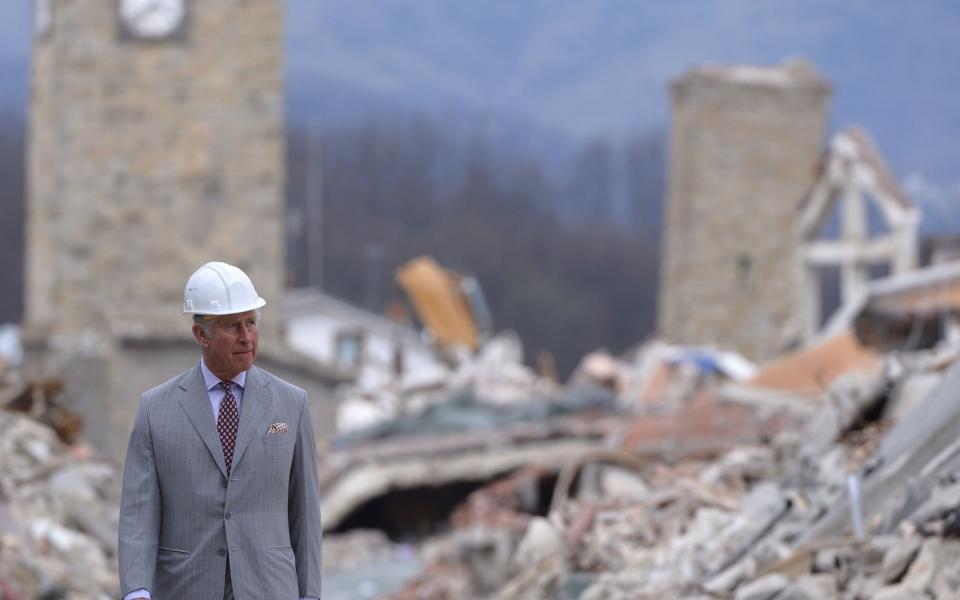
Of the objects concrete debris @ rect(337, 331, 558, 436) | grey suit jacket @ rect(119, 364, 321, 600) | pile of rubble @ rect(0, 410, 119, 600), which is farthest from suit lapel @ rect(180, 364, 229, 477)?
concrete debris @ rect(337, 331, 558, 436)

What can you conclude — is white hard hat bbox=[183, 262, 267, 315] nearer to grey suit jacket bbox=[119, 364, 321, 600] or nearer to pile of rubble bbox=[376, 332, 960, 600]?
grey suit jacket bbox=[119, 364, 321, 600]

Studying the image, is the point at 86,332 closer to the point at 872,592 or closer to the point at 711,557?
the point at 711,557

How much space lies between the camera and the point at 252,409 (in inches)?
177

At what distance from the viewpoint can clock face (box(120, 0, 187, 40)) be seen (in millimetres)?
19156

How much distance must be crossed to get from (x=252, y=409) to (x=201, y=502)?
0.28m

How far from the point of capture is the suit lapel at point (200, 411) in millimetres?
4430

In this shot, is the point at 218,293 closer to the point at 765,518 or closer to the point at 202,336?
the point at 202,336

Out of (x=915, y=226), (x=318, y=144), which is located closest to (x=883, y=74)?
(x=915, y=226)

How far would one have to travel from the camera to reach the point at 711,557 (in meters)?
8.03

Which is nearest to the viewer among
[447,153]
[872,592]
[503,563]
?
[872,592]

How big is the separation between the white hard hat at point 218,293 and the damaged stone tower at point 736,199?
827 inches

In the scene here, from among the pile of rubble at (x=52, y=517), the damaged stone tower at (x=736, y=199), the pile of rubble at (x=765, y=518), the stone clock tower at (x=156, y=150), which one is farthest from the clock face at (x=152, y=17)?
the damaged stone tower at (x=736, y=199)

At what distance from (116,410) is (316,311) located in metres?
20.9

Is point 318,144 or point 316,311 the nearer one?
point 316,311
